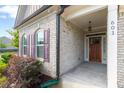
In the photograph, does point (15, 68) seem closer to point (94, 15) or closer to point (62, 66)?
point (62, 66)

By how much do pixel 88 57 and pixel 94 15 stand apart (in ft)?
12.8

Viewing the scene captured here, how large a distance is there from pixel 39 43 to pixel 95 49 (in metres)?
3.73

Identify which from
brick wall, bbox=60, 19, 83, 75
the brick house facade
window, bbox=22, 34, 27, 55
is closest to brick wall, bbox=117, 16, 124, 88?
the brick house facade

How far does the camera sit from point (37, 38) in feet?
27.8

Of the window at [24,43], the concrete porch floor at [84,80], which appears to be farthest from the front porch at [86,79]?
the window at [24,43]

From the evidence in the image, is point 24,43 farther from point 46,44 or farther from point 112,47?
point 112,47

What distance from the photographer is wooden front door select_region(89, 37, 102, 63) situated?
9.28 m

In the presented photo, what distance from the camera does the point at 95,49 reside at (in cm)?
949

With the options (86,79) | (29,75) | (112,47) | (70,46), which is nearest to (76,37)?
(70,46)

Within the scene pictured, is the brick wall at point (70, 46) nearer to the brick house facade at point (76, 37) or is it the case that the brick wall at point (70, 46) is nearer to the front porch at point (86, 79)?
the brick house facade at point (76, 37)

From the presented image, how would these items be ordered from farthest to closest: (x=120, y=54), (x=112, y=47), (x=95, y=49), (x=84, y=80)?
(x=95, y=49) → (x=84, y=80) → (x=112, y=47) → (x=120, y=54)

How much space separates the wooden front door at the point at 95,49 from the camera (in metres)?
9.28

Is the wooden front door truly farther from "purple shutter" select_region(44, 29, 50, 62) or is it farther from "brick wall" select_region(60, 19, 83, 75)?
"purple shutter" select_region(44, 29, 50, 62)
